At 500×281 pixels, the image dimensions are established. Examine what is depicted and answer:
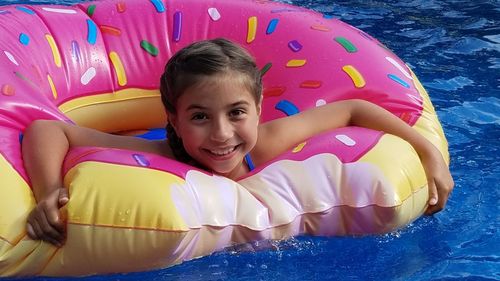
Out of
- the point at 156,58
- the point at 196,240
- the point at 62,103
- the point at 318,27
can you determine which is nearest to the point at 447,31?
the point at 318,27

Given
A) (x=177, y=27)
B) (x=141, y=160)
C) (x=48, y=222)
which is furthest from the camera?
(x=177, y=27)

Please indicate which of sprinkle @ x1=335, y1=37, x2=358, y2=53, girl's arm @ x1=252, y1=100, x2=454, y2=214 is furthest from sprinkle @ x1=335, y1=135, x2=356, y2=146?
sprinkle @ x1=335, y1=37, x2=358, y2=53

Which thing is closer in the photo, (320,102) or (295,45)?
(320,102)

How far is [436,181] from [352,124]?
326 mm

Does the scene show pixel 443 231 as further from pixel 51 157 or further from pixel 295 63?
pixel 51 157

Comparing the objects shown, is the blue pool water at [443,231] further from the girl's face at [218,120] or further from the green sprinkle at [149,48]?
the green sprinkle at [149,48]

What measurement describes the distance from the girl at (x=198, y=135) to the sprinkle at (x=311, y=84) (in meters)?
0.39

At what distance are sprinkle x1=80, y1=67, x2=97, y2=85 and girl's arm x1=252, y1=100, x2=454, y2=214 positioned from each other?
30.3 inches

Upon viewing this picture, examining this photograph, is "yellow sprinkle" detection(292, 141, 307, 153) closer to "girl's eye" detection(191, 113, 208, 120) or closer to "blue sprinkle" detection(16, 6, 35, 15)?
"girl's eye" detection(191, 113, 208, 120)

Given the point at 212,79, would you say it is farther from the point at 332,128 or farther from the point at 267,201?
the point at 332,128

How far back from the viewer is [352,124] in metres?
2.60

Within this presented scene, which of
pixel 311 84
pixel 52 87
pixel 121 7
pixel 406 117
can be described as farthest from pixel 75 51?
pixel 406 117

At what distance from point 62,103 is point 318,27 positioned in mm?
Result: 964

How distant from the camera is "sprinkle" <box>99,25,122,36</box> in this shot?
10.2ft
